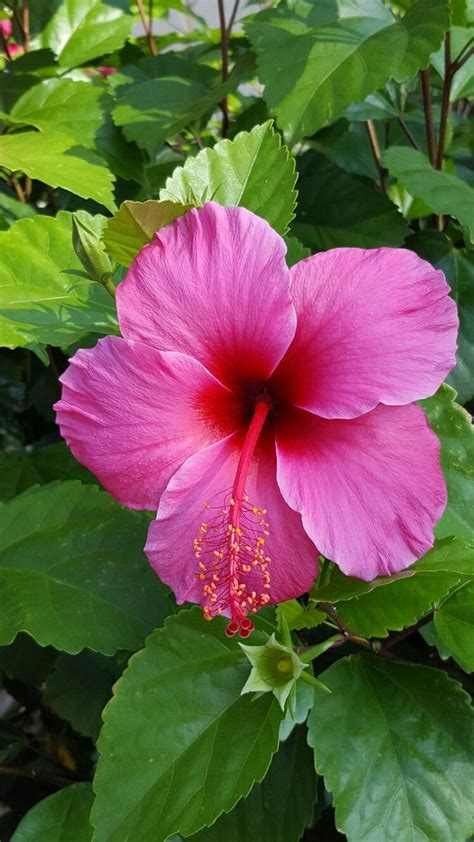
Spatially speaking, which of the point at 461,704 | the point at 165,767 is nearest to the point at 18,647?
the point at 165,767

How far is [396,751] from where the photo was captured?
2.46 feet

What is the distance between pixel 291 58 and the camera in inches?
42.5

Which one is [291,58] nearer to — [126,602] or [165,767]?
A: [126,602]

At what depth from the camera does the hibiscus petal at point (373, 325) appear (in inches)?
23.8

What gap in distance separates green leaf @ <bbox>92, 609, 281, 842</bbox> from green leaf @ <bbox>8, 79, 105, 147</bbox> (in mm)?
809

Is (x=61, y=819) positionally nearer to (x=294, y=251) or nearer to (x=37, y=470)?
(x=37, y=470)

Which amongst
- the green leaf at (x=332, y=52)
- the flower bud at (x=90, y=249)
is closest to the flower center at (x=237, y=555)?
the flower bud at (x=90, y=249)

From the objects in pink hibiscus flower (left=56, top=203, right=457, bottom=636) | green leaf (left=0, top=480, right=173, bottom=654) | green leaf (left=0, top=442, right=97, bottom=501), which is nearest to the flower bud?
pink hibiscus flower (left=56, top=203, right=457, bottom=636)

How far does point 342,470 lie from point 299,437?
0.06m

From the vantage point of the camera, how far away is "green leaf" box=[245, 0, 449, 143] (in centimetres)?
101

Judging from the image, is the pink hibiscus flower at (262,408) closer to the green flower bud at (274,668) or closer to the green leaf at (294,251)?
the green flower bud at (274,668)

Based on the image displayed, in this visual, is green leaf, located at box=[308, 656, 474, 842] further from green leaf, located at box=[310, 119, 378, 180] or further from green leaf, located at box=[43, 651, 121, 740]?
green leaf, located at box=[310, 119, 378, 180]

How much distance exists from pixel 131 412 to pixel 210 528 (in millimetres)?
111

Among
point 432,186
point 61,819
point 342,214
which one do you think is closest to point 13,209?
point 342,214
